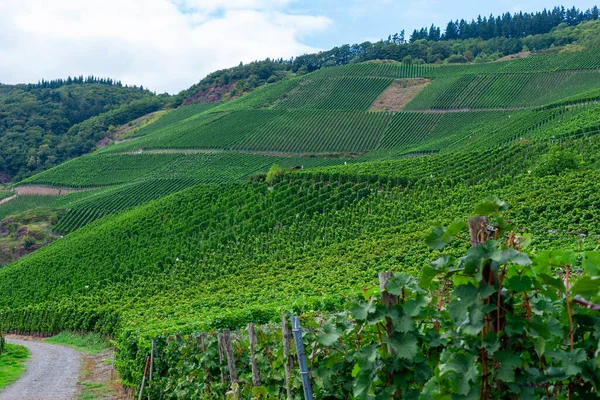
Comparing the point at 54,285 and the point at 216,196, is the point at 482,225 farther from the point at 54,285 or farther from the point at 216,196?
the point at 216,196

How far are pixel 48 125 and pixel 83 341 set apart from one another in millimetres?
131111

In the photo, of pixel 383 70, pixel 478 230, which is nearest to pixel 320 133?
pixel 383 70

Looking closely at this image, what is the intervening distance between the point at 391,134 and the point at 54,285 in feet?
176

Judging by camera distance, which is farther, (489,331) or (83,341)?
(83,341)

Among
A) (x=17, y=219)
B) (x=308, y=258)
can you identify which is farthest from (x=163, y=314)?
(x=17, y=219)

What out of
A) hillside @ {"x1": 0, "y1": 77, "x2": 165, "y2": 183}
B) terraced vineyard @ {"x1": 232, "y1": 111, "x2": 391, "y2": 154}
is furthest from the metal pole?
hillside @ {"x1": 0, "y1": 77, "x2": 165, "y2": 183}

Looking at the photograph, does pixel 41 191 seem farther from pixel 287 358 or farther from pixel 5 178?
pixel 287 358

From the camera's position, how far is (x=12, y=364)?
22.6 metres

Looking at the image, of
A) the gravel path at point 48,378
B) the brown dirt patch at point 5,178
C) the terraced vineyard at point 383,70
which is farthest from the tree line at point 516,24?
the gravel path at point 48,378

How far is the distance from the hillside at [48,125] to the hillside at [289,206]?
33.5m

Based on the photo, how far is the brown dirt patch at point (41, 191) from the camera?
9500 centimetres

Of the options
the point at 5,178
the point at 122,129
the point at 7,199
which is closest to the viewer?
the point at 7,199

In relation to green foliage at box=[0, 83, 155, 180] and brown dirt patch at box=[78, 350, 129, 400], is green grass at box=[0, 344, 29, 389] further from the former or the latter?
green foliage at box=[0, 83, 155, 180]

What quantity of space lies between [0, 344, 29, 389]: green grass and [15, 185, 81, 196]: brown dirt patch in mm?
70997
